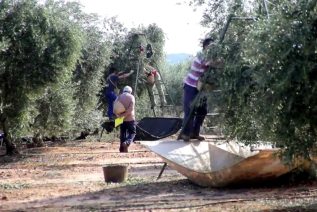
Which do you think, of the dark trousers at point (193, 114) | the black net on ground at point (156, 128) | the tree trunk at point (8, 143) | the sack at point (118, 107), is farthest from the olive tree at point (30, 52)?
the dark trousers at point (193, 114)

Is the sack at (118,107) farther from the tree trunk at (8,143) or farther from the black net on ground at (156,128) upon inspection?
the tree trunk at (8,143)

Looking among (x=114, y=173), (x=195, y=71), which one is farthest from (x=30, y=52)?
(x=195, y=71)

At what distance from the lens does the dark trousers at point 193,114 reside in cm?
898

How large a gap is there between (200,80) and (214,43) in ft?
3.16

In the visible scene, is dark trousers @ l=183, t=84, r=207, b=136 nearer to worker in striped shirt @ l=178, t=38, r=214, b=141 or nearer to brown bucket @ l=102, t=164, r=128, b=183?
worker in striped shirt @ l=178, t=38, r=214, b=141

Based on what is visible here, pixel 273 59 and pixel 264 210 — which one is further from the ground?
pixel 273 59

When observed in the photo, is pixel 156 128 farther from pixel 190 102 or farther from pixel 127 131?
pixel 190 102

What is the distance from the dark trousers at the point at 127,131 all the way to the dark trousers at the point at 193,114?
4663mm

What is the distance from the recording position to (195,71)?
879 centimetres

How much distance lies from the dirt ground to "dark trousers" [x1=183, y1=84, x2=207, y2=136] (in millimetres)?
921

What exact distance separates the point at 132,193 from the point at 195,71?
2155 millimetres

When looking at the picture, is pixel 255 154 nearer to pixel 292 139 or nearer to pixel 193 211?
pixel 193 211

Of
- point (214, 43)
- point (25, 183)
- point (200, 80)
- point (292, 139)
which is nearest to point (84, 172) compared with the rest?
point (25, 183)

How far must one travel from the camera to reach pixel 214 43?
7363mm
